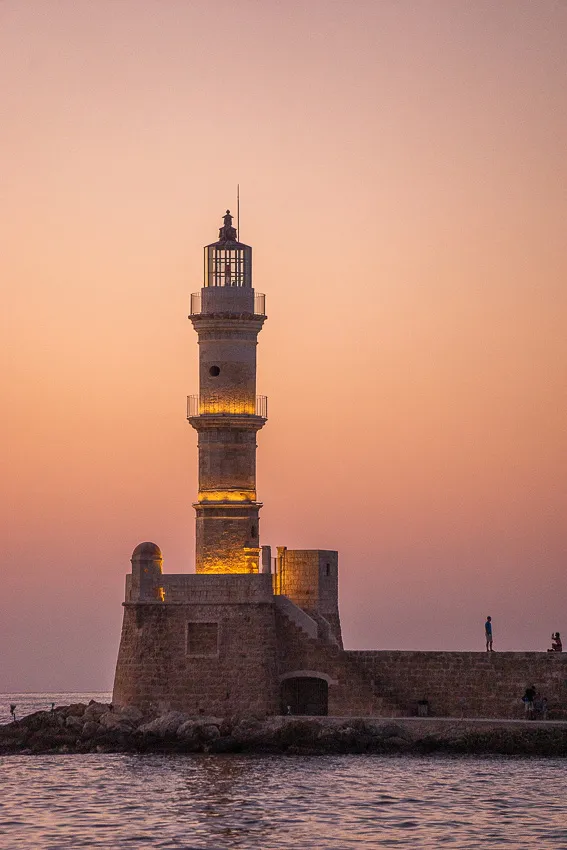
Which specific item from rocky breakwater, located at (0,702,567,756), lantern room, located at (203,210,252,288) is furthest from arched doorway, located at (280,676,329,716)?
lantern room, located at (203,210,252,288)

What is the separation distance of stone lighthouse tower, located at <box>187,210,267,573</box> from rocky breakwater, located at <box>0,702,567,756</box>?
17.4 ft

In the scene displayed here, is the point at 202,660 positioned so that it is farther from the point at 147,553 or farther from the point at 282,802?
the point at 282,802

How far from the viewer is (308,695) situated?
50.1 metres

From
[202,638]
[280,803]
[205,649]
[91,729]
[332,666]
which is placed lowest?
[280,803]

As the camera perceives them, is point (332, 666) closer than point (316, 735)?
No

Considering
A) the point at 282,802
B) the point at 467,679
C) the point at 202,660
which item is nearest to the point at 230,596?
the point at 202,660

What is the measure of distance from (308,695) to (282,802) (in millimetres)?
10736

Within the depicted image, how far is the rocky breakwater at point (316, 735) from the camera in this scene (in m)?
44.9

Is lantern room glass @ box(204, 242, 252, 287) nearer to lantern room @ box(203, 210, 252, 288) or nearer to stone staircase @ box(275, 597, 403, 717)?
lantern room @ box(203, 210, 252, 288)

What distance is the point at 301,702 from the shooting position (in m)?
50.0

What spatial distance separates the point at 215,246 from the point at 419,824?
21238mm

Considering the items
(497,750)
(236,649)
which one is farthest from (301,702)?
(497,750)

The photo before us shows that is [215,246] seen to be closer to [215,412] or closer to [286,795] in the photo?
[215,412]

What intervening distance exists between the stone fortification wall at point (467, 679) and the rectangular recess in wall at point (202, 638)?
3.58m
